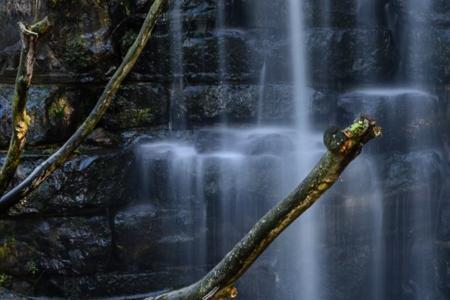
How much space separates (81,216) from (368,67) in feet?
12.7

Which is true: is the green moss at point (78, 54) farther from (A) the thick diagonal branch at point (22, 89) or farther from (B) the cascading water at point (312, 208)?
(A) the thick diagonal branch at point (22, 89)

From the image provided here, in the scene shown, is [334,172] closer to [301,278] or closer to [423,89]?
[301,278]

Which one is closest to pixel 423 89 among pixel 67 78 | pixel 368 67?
pixel 368 67

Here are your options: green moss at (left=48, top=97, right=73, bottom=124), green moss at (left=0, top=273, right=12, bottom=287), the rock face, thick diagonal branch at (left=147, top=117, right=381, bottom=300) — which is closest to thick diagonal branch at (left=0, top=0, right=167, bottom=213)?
thick diagonal branch at (left=147, top=117, right=381, bottom=300)

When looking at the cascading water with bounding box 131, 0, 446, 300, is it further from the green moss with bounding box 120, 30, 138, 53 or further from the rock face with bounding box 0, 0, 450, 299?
the green moss with bounding box 120, 30, 138, 53

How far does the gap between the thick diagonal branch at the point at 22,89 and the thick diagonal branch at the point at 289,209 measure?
3.02 feet

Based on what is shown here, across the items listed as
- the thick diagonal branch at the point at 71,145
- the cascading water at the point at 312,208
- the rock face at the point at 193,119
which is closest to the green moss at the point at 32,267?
the rock face at the point at 193,119

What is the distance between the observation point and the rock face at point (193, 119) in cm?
564

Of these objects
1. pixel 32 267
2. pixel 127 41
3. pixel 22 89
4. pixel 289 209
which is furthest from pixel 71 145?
pixel 127 41

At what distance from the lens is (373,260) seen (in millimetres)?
6133

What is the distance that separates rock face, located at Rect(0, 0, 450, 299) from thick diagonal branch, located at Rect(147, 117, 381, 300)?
13.9ft

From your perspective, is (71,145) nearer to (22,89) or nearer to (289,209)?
(22,89)

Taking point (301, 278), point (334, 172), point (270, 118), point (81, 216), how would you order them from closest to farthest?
point (334, 172), point (81, 216), point (301, 278), point (270, 118)

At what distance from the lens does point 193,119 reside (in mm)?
6559
